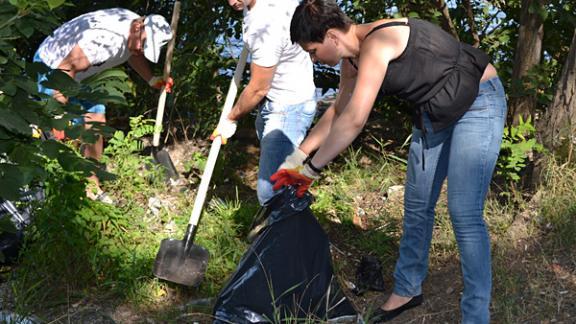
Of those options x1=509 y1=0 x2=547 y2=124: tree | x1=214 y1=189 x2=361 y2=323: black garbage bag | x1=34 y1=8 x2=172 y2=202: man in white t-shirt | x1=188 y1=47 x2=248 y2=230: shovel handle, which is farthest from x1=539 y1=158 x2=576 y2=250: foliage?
x1=34 y1=8 x2=172 y2=202: man in white t-shirt

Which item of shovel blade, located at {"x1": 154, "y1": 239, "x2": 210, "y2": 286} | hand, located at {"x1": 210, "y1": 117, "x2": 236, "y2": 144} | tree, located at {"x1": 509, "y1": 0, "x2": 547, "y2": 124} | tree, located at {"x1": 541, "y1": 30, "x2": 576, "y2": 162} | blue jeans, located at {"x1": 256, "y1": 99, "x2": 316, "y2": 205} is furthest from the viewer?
tree, located at {"x1": 509, "y1": 0, "x2": 547, "y2": 124}

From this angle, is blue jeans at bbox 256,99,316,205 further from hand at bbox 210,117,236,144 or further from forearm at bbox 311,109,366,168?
forearm at bbox 311,109,366,168

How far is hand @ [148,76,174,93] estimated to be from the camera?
5418 mm

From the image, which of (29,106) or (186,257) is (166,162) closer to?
(186,257)

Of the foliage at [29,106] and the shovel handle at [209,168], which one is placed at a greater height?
the foliage at [29,106]

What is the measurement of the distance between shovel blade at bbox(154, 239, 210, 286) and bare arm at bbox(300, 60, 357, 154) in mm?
993

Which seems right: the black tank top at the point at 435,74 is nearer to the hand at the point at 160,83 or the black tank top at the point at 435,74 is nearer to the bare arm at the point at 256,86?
the bare arm at the point at 256,86

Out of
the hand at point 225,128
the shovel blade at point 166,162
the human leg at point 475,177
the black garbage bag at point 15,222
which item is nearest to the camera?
the human leg at point 475,177

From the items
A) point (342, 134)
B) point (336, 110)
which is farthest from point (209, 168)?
point (342, 134)

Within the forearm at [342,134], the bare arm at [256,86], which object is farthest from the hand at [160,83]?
the forearm at [342,134]

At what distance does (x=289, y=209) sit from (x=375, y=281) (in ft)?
2.73

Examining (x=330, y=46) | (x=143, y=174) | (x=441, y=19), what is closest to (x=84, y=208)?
(x=143, y=174)

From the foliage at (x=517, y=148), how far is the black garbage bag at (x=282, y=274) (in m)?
1.47

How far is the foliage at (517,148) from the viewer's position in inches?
173
